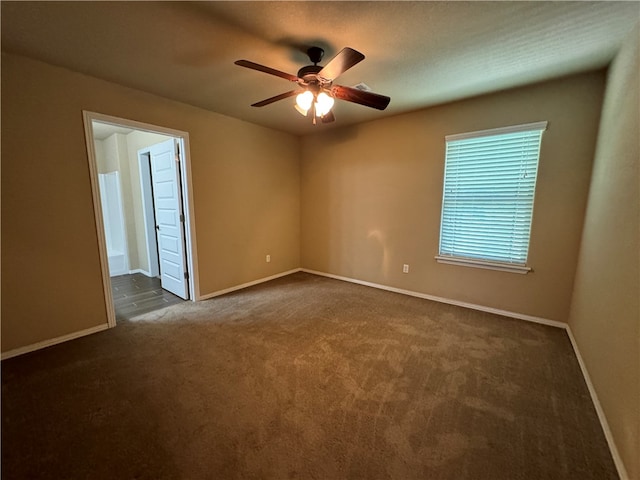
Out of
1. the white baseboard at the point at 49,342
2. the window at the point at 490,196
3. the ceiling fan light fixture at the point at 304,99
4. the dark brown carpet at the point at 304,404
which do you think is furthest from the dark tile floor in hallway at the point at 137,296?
the window at the point at 490,196

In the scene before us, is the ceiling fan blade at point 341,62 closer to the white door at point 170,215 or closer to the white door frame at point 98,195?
the white door frame at point 98,195

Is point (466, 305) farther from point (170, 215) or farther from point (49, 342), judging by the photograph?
point (49, 342)

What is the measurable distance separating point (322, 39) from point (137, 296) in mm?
3981

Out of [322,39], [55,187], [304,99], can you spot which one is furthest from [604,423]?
[55,187]

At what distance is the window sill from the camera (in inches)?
117

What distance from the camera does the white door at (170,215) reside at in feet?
11.4

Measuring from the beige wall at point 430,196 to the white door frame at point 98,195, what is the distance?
2103 mm

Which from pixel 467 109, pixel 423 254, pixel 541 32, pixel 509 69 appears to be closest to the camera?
pixel 541 32

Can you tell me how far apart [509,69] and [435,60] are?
0.78 m

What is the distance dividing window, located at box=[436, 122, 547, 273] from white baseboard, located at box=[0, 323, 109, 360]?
4.10 m

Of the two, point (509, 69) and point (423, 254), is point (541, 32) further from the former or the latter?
point (423, 254)

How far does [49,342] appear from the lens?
2.50 metres

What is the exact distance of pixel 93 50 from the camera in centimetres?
208

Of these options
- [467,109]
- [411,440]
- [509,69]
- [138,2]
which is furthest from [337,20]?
[411,440]
